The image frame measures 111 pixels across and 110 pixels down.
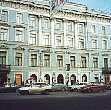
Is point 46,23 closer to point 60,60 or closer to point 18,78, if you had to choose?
point 60,60

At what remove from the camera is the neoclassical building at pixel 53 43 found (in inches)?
2085

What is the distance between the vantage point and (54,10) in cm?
5459

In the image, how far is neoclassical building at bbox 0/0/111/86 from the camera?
52969 mm

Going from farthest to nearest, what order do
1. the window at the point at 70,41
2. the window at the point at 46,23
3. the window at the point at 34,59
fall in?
A: 1. the window at the point at 70,41
2. the window at the point at 46,23
3. the window at the point at 34,59

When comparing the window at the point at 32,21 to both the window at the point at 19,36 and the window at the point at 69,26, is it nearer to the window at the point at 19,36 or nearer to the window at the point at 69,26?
the window at the point at 19,36

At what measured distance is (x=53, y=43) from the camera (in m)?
58.4

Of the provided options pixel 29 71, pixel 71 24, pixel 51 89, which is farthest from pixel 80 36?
pixel 51 89

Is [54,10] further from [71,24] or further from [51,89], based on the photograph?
[51,89]

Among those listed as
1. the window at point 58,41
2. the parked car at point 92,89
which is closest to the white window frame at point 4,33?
the window at point 58,41

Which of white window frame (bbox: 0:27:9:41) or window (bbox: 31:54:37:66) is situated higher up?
white window frame (bbox: 0:27:9:41)

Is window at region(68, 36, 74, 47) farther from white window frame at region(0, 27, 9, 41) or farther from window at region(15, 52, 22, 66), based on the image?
white window frame at region(0, 27, 9, 41)

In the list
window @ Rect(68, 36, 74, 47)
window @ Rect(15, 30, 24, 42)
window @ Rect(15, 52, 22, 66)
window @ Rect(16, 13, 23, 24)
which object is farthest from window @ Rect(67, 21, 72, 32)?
window @ Rect(15, 52, 22, 66)

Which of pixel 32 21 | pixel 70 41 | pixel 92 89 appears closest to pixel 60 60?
pixel 70 41

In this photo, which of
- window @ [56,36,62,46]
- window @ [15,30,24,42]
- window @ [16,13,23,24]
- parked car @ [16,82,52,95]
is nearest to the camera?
parked car @ [16,82,52,95]
